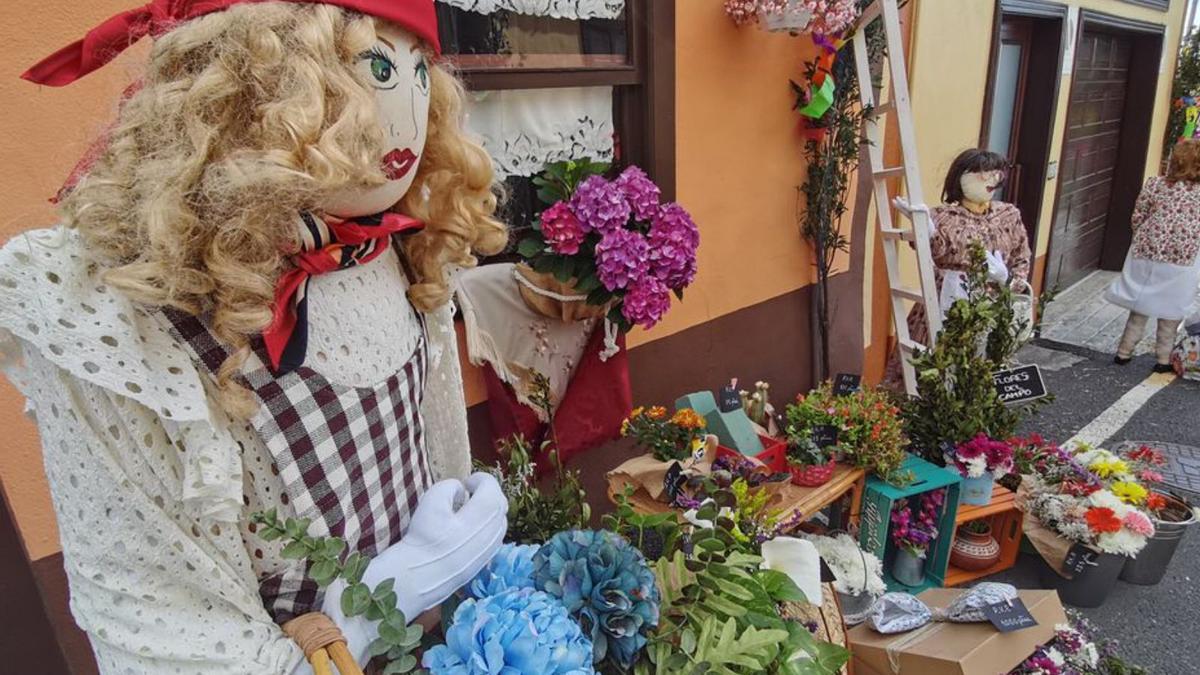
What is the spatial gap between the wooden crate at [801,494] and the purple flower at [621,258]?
2.26 feet

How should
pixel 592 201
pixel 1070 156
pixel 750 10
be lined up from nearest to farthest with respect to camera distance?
pixel 592 201 < pixel 750 10 < pixel 1070 156

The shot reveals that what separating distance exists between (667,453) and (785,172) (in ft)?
5.45

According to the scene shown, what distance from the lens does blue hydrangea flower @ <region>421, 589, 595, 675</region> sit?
32.6 inches

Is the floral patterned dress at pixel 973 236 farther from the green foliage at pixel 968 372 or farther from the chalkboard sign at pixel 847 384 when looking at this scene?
the chalkboard sign at pixel 847 384

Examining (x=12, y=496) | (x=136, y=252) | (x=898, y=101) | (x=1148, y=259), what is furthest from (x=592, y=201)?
(x=1148, y=259)

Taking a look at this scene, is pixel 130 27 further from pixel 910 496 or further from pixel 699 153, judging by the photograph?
pixel 910 496

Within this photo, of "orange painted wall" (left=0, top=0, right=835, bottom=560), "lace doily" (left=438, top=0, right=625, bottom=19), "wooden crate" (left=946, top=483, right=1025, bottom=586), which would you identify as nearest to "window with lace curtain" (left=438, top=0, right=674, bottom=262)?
"lace doily" (left=438, top=0, right=625, bottom=19)

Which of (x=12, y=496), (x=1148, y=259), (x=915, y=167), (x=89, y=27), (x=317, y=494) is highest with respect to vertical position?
(x=89, y=27)

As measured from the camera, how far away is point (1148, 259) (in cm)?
504

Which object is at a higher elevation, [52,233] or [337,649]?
[52,233]

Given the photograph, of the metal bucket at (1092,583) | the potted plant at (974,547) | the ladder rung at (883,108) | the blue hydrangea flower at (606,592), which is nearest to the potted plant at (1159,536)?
the metal bucket at (1092,583)

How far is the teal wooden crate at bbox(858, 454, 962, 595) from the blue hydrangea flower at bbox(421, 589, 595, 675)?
1.96 meters

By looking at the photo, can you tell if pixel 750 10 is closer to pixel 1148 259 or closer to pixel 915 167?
pixel 915 167

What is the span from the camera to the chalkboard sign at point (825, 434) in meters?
2.57
